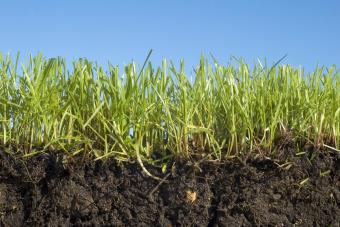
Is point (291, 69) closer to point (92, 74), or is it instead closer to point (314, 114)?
point (314, 114)

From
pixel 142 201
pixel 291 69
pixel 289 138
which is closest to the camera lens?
pixel 142 201

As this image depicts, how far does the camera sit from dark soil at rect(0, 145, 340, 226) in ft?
5.64

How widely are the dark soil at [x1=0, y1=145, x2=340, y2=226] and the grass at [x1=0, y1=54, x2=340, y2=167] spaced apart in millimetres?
63

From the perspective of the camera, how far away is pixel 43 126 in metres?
1.85

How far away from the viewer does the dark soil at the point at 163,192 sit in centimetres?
172

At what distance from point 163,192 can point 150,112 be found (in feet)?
1.01

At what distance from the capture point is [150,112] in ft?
5.93

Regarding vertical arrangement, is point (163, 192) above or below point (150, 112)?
below

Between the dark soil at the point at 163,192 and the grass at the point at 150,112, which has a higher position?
the grass at the point at 150,112

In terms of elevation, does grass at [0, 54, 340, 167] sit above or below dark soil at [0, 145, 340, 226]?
above

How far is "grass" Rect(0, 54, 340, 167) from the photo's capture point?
69.3 inches

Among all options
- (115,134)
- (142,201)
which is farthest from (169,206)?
(115,134)

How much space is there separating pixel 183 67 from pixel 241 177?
485mm

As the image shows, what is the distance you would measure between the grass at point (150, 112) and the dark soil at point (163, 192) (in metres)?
0.06
